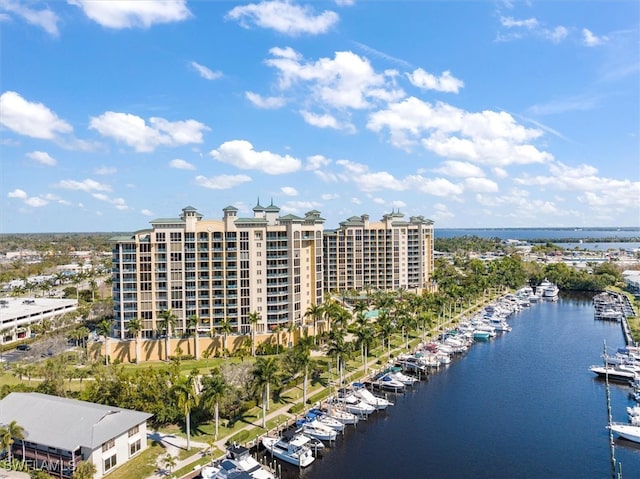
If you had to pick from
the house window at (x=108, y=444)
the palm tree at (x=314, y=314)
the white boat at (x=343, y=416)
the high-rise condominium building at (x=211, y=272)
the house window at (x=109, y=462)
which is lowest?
the white boat at (x=343, y=416)

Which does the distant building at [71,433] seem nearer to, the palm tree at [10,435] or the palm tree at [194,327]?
the palm tree at [10,435]

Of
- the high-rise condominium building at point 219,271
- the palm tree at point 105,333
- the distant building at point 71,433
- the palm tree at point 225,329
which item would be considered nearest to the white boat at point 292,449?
the distant building at point 71,433

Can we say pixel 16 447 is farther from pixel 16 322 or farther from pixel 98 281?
pixel 98 281

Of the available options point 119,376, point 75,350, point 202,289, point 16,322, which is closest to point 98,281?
point 16,322

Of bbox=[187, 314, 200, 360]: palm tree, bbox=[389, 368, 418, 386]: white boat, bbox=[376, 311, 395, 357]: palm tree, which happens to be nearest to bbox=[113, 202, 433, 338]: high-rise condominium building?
bbox=[187, 314, 200, 360]: palm tree

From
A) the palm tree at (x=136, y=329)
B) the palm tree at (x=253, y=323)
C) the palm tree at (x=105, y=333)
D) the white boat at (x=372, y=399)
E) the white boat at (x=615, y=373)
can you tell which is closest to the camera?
the white boat at (x=372, y=399)
